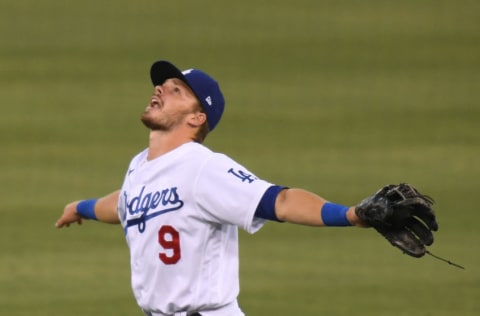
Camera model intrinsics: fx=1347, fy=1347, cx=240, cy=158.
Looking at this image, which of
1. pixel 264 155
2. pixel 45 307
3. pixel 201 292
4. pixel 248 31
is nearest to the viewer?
pixel 201 292

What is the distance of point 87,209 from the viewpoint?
6.46 metres

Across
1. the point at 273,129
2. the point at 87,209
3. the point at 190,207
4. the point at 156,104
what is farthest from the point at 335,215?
the point at 273,129

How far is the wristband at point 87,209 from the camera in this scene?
643cm

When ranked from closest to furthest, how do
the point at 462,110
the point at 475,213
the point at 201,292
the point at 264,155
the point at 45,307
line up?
the point at 201,292 < the point at 45,307 < the point at 475,213 < the point at 264,155 < the point at 462,110

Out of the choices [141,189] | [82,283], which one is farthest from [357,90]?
[141,189]

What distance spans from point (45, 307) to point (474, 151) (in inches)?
195

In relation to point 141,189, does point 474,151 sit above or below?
below

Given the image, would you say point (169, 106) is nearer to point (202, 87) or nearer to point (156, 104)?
point (156, 104)

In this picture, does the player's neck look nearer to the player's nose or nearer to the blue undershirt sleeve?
the player's nose

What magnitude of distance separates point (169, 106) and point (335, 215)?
1039 mm

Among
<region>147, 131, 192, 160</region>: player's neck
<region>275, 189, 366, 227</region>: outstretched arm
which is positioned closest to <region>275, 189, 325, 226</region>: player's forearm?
<region>275, 189, 366, 227</region>: outstretched arm

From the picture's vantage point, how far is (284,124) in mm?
13109

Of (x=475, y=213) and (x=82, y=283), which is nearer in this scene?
(x=82, y=283)

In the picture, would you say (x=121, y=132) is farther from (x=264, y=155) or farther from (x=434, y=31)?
(x=434, y=31)
